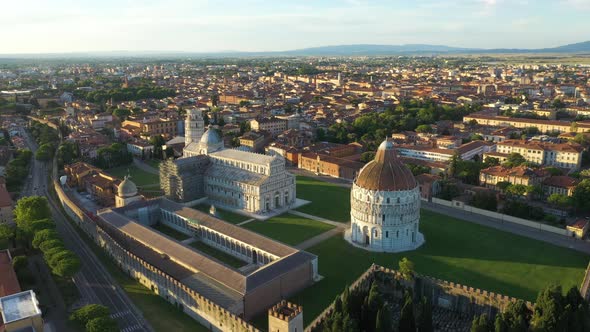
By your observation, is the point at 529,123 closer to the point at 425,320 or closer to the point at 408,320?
the point at 425,320

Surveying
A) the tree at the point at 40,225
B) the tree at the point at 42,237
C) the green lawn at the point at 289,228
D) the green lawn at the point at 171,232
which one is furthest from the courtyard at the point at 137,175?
the tree at the point at 42,237

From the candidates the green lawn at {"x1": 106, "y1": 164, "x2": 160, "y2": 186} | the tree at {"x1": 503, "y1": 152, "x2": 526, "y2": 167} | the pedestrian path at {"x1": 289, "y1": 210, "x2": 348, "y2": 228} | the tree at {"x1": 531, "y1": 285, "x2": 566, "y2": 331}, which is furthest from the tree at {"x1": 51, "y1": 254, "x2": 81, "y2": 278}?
the tree at {"x1": 503, "y1": 152, "x2": 526, "y2": 167}

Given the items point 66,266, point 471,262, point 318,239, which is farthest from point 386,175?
point 66,266

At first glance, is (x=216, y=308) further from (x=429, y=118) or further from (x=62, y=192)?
(x=429, y=118)

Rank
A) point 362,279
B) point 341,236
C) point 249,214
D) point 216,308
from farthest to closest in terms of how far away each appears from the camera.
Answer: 1. point 249,214
2. point 341,236
3. point 362,279
4. point 216,308

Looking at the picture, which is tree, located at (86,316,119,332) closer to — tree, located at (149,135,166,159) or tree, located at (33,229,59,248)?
tree, located at (33,229,59,248)

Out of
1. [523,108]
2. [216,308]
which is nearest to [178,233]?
[216,308]
